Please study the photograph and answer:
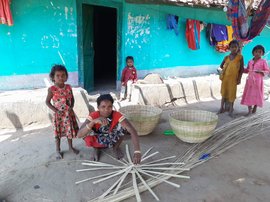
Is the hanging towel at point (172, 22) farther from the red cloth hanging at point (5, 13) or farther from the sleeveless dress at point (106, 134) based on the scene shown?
the sleeveless dress at point (106, 134)

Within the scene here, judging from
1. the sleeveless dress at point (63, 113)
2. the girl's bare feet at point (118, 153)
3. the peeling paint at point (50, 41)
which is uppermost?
the peeling paint at point (50, 41)

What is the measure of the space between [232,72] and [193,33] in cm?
299

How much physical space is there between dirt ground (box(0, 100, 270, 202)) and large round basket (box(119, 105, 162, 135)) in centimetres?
17

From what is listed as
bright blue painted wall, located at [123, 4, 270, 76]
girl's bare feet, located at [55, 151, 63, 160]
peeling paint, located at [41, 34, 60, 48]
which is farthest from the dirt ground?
bright blue painted wall, located at [123, 4, 270, 76]

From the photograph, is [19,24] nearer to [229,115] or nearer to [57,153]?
[57,153]

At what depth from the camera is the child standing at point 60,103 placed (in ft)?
9.87

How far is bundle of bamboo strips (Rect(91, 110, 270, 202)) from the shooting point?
2473mm

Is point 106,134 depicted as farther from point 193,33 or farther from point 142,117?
point 193,33

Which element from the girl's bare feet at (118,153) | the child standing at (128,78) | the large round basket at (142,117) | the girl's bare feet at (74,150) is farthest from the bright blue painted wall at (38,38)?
the girl's bare feet at (118,153)

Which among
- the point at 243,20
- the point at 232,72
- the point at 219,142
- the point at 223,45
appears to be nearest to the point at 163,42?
the point at 223,45

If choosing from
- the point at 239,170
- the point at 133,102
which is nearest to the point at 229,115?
the point at 133,102

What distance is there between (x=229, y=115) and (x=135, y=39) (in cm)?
295

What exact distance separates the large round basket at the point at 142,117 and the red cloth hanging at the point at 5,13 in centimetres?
257

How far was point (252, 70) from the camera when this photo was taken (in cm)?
499
